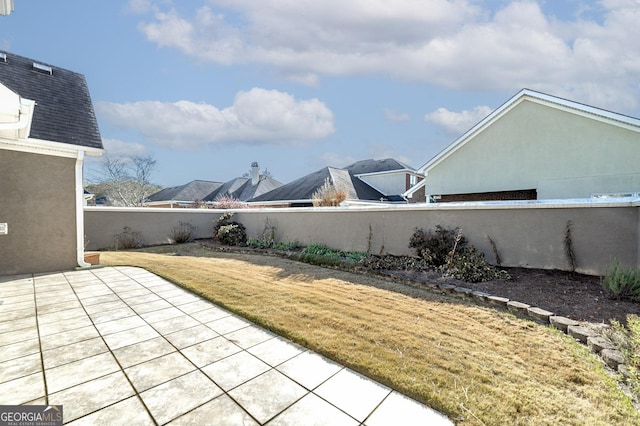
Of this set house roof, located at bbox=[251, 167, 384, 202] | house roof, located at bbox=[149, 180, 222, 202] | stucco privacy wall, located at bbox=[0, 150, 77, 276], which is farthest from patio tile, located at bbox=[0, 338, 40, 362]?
house roof, located at bbox=[149, 180, 222, 202]

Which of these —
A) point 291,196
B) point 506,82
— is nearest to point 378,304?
point 506,82

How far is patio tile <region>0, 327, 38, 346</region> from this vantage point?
123 inches

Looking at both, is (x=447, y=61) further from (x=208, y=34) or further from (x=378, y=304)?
(x=378, y=304)

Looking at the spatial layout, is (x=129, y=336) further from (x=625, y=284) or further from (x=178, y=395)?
(x=625, y=284)

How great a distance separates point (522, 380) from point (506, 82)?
13.6 metres

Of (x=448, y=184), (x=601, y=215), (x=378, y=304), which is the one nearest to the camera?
(x=378, y=304)

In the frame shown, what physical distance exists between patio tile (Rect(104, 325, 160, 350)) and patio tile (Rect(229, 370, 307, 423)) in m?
1.65

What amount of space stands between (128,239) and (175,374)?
37.7 ft

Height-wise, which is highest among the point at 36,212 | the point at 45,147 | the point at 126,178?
the point at 126,178

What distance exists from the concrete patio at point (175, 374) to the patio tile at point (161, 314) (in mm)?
27

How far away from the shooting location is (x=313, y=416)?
206cm

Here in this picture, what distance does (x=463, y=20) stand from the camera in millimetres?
8062

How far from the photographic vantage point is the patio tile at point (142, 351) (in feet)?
9.07

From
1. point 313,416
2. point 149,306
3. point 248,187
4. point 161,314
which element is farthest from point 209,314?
point 248,187
